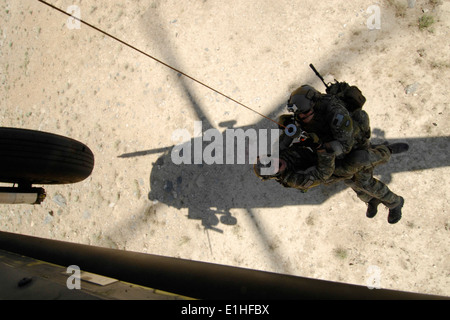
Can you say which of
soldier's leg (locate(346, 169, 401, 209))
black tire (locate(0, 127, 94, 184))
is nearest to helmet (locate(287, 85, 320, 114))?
soldier's leg (locate(346, 169, 401, 209))

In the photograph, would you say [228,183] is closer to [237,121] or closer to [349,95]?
[237,121]

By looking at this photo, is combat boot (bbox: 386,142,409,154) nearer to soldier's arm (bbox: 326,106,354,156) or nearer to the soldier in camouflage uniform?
the soldier in camouflage uniform

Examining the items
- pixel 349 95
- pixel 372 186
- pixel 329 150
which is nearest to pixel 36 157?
pixel 329 150

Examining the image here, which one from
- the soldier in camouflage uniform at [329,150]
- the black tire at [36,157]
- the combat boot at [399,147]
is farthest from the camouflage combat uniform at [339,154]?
the black tire at [36,157]

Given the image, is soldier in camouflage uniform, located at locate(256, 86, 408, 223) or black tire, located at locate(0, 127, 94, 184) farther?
black tire, located at locate(0, 127, 94, 184)

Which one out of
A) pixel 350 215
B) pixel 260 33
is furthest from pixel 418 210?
pixel 260 33

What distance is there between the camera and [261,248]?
3682 mm

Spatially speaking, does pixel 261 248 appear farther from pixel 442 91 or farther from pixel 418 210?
pixel 442 91

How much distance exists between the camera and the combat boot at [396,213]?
121 inches

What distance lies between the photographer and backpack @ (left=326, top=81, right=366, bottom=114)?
2.81 meters

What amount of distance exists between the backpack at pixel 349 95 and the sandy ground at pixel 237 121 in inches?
37.4

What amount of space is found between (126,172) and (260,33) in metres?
3.13

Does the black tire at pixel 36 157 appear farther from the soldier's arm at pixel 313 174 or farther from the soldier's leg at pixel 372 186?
the soldier's leg at pixel 372 186

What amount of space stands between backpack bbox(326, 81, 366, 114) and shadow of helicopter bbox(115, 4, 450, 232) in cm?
94
